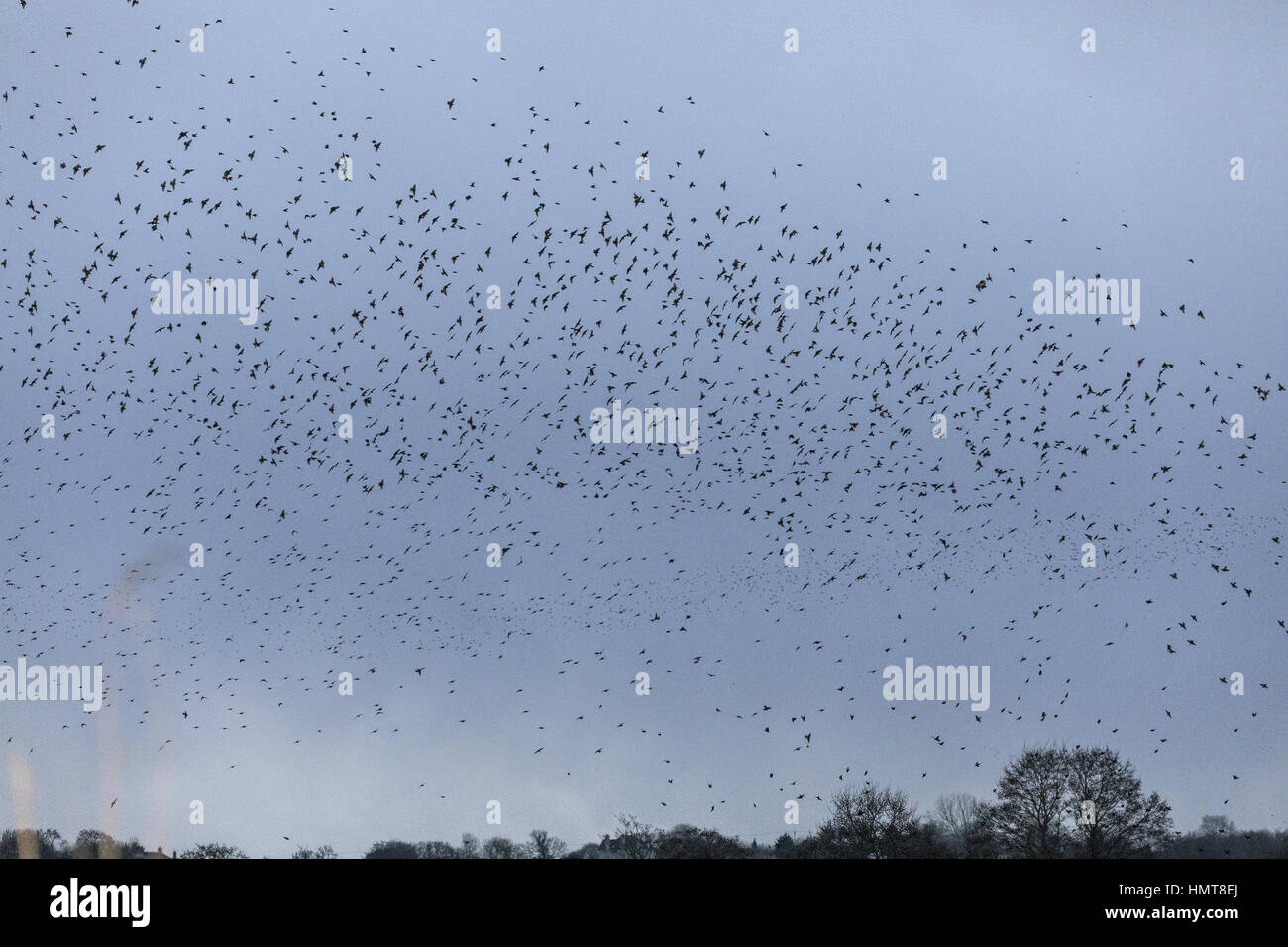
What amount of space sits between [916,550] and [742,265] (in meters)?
7.03
